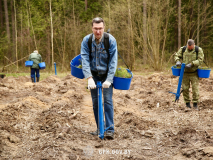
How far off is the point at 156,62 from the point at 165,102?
10645 mm

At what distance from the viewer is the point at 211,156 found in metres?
3.21

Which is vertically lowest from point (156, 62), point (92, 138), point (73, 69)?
point (156, 62)

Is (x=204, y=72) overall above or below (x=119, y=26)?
below

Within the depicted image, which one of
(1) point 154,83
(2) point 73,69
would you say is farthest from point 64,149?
(1) point 154,83

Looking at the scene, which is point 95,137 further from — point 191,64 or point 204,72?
point 204,72

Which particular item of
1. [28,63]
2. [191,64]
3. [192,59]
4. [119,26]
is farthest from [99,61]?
[119,26]

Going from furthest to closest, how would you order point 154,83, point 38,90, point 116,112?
point 154,83
point 38,90
point 116,112

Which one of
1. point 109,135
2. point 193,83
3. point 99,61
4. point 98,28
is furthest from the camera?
point 193,83

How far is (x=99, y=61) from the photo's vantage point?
3.79 meters

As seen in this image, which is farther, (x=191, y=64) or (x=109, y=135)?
(x=191, y=64)

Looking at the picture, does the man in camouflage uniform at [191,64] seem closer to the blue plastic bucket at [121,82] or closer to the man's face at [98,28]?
the blue plastic bucket at [121,82]

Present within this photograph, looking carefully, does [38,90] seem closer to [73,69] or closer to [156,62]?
[73,69]

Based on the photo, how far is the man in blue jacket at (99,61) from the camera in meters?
3.66

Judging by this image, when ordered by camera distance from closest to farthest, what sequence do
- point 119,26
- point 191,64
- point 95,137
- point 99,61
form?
point 99,61 < point 95,137 < point 191,64 < point 119,26
